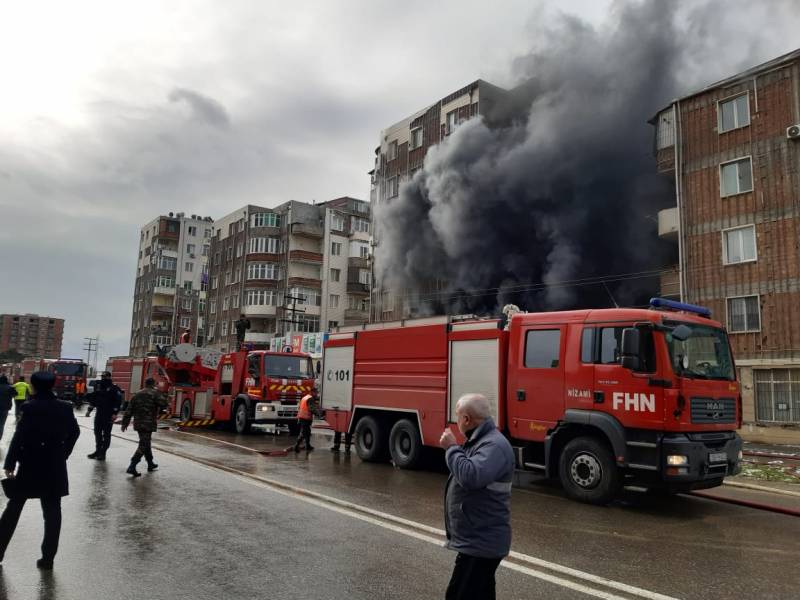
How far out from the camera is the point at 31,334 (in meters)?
149

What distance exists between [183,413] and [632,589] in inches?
738

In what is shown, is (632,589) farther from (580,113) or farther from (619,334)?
(580,113)

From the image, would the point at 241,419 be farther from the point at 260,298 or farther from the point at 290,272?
the point at 260,298

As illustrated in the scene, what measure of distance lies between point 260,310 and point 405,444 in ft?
138

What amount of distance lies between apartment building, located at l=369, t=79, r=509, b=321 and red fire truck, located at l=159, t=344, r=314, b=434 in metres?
13.3

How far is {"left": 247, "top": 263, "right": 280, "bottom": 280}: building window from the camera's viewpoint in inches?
2060

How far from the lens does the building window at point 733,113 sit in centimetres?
2156

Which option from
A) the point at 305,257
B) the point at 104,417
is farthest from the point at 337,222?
the point at 104,417

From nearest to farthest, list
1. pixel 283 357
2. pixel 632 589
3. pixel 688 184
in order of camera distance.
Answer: pixel 632 589 < pixel 283 357 < pixel 688 184

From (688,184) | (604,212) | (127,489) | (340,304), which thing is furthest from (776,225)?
(340,304)

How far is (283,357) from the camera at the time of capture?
17469mm

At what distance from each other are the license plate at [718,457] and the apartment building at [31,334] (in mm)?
164571

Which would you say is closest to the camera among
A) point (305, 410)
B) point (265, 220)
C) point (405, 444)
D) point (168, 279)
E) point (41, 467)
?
point (41, 467)

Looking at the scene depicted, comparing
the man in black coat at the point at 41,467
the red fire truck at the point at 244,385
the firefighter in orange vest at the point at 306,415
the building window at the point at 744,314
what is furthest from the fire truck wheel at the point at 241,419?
the building window at the point at 744,314
